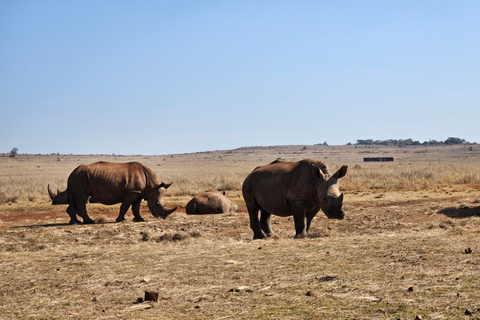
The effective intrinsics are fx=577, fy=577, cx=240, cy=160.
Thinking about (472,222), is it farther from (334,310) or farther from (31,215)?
(31,215)

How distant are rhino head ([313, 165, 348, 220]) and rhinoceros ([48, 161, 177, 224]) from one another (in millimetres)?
8160

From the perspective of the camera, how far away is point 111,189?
19.7 meters

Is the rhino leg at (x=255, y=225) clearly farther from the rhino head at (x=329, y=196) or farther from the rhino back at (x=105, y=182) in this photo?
the rhino back at (x=105, y=182)

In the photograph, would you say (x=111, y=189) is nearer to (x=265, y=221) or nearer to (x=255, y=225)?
(x=265, y=221)

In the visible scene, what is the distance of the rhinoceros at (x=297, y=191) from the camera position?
12.6 m

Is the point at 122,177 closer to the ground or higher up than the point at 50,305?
higher up

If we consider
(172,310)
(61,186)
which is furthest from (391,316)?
(61,186)

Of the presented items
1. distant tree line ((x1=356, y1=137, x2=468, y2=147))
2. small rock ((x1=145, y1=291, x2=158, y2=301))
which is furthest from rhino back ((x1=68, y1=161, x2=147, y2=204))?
distant tree line ((x1=356, y1=137, x2=468, y2=147))

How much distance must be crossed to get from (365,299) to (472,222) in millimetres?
9079

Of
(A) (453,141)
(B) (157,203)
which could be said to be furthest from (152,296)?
(A) (453,141)

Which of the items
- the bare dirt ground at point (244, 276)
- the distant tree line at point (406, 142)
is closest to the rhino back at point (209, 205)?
the bare dirt ground at point (244, 276)

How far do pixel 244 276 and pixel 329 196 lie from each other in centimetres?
458

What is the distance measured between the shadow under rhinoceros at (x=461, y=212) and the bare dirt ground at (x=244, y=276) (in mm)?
2554

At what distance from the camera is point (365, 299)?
663cm
